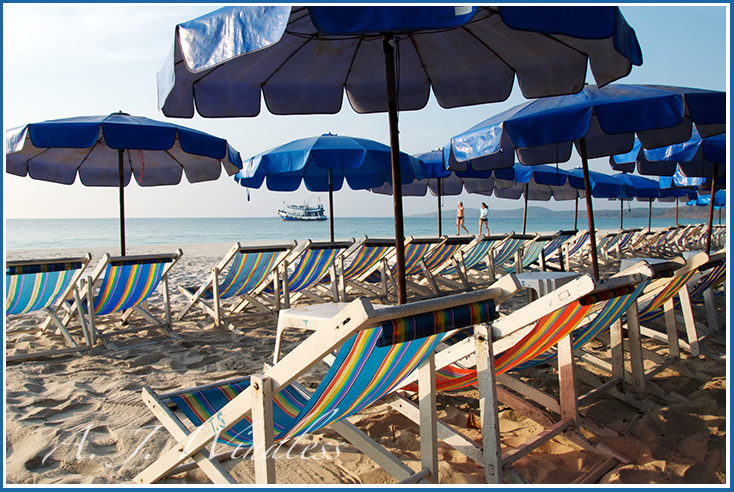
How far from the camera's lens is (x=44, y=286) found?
3.70 meters

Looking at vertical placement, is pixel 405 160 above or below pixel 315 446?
above

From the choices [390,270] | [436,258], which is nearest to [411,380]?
[390,270]

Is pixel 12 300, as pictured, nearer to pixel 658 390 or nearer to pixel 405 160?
pixel 405 160

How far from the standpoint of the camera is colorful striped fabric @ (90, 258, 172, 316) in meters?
3.85

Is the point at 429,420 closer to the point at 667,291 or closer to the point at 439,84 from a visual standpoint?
the point at 667,291

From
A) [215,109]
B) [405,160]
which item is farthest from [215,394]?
[405,160]

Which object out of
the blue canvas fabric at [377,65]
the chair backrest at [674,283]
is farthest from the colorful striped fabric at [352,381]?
the chair backrest at [674,283]

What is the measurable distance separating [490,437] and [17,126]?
14.0 ft

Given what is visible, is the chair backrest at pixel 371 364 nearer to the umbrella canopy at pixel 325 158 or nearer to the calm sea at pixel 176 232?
the umbrella canopy at pixel 325 158

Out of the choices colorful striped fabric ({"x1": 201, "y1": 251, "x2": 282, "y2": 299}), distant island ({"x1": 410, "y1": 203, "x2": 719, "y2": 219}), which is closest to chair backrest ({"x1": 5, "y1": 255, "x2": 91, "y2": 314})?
colorful striped fabric ({"x1": 201, "y1": 251, "x2": 282, "y2": 299})

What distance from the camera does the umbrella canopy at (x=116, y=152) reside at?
11.8 ft

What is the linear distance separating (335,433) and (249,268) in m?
2.72

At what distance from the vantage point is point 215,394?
1.86 metres

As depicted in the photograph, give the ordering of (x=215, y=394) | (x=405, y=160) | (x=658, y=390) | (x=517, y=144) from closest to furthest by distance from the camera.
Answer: (x=215, y=394), (x=658, y=390), (x=517, y=144), (x=405, y=160)
